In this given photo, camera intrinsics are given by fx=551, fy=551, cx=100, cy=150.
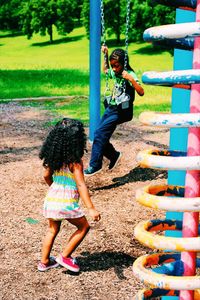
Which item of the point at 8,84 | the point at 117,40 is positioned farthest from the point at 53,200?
the point at 117,40

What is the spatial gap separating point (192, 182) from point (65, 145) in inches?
90.3

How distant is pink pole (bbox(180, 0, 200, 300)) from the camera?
1.59 metres

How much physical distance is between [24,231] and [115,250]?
0.94 m

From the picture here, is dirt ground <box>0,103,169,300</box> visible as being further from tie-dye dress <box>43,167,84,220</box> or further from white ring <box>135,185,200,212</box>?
white ring <box>135,185,200,212</box>

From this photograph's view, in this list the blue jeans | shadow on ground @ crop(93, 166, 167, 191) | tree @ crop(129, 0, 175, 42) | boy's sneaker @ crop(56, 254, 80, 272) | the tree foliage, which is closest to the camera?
boy's sneaker @ crop(56, 254, 80, 272)

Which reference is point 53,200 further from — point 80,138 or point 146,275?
point 146,275

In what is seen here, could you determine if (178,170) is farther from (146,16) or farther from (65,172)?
(146,16)

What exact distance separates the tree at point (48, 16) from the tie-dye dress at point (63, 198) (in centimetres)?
6022

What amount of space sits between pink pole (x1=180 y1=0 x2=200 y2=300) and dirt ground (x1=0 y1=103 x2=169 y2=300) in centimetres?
213

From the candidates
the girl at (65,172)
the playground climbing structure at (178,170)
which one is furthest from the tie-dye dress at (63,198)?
the playground climbing structure at (178,170)

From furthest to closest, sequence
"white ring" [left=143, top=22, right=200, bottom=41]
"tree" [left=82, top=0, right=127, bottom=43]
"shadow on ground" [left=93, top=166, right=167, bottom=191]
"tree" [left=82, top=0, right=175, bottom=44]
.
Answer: "tree" [left=82, top=0, right=127, bottom=43], "tree" [left=82, top=0, right=175, bottom=44], "shadow on ground" [left=93, top=166, right=167, bottom=191], "white ring" [left=143, top=22, right=200, bottom=41]

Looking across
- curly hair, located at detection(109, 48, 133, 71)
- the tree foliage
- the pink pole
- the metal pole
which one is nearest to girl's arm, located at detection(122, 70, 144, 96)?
curly hair, located at detection(109, 48, 133, 71)

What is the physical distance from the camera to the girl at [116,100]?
5.93 meters

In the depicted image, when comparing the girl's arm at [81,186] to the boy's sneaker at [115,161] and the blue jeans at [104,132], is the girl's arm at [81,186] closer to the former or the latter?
the blue jeans at [104,132]
